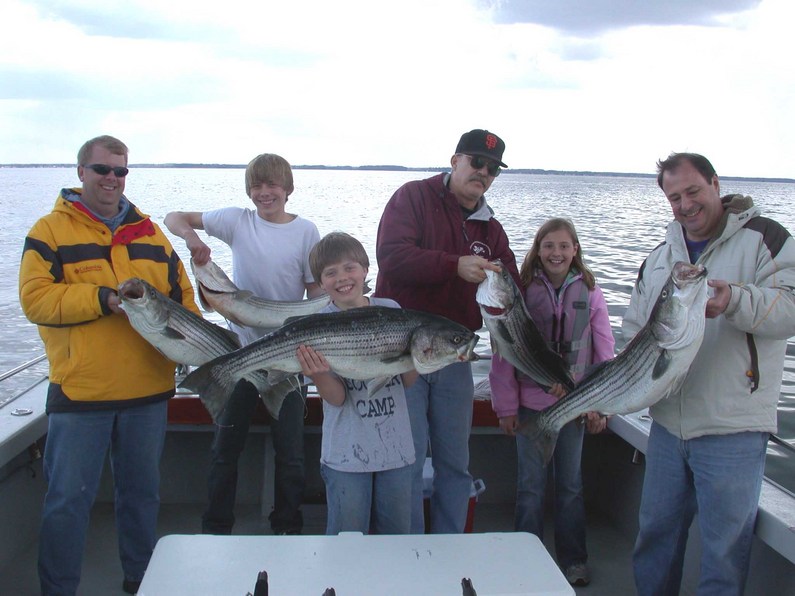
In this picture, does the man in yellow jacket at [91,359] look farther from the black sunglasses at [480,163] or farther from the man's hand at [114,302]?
the black sunglasses at [480,163]

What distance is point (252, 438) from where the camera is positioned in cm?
508

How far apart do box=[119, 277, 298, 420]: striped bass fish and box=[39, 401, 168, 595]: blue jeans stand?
36 cm

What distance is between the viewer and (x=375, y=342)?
10.2ft

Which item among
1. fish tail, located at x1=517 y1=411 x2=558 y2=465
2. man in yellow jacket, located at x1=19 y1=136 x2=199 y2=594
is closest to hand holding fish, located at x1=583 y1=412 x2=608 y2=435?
fish tail, located at x1=517 y1=411 x2=558 y2=465

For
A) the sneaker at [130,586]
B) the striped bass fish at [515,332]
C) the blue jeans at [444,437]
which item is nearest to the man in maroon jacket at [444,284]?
the blue jeans at [444,437]

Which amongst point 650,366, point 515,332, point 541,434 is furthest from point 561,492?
point 650,366

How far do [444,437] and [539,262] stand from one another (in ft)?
3.96

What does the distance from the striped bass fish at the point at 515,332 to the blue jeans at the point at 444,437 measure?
336 mm

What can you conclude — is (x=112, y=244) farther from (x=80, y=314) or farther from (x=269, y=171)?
(x=269, y=171)

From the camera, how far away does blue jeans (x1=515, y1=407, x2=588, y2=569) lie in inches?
159

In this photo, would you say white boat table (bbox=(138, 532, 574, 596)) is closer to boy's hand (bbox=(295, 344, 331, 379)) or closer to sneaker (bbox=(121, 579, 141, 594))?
boy's hand (bbox=(295, 344, 331, 379))

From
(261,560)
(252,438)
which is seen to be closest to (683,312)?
(261,560)

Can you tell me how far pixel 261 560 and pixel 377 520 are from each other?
3.64 feet

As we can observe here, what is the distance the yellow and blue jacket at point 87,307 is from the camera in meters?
3.32
